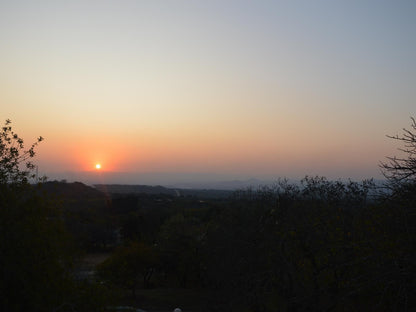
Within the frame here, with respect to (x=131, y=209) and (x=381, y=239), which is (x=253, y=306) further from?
(x=131, y=209)

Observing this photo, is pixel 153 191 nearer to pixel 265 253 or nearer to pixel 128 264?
pixel 128 264

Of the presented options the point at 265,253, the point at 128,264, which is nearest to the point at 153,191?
the point at 128,264

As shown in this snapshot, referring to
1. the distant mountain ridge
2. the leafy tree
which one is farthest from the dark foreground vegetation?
the distant mountain ridge

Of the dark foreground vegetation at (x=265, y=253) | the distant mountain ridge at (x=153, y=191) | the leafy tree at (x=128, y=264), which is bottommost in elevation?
the leafy tree at (x=128, y=264)

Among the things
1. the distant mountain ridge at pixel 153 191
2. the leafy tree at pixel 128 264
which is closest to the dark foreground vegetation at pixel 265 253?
the leafy tree at pixel 128 264

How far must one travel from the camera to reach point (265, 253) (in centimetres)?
1512

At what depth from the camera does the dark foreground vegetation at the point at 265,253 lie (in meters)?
6.91

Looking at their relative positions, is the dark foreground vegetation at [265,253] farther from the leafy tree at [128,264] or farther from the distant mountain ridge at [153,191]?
the distant mountain ridge at [153,191]

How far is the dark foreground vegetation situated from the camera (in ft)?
22.7

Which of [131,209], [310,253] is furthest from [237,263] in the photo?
[131,209]

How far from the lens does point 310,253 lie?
1200 cm

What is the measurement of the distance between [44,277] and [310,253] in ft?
24.3

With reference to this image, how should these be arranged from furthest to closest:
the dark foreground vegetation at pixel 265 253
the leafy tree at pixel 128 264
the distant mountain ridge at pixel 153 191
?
the distant mountain ridge at pixel 153 191, the leafy tree at pixel 128 264, the dark foreground vegetation at pixel 265 253

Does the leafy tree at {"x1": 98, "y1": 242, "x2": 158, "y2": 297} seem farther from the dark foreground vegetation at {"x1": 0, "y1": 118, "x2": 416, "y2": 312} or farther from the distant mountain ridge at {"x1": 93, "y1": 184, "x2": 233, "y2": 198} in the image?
the distant mountain ridge at {"x1": 93, "y1": 184, "x2": 233, "y2": 198}
